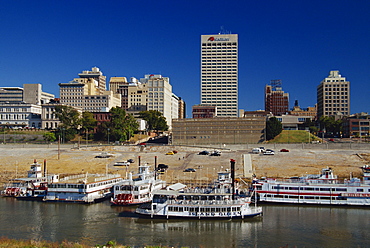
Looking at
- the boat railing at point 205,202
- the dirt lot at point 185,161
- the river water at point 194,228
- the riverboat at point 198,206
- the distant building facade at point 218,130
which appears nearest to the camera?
the river water at point 194,228

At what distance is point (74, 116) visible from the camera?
16838 cm

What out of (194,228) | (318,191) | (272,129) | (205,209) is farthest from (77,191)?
(272,129)

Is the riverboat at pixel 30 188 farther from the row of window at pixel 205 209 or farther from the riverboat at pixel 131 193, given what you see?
the row of window at pixel 205 209

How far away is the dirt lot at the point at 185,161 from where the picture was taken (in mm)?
89312

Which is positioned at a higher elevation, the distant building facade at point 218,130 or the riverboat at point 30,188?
the distant building facade at point 218,130

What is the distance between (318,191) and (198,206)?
24303 millimetres

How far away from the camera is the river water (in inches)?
1843

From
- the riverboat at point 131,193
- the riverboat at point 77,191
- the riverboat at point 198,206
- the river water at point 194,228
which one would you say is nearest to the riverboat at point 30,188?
the riverboat at point 77,191

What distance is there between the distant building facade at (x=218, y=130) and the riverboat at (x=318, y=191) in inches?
3347

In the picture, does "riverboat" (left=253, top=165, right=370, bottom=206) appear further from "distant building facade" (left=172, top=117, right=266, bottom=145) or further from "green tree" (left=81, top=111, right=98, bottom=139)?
"green tree" (left=81, top=111, right=98, bottom=139)

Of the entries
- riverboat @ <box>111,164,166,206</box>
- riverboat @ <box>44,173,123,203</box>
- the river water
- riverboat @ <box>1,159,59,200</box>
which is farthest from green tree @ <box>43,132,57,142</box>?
riverboat @ <box>111,164,166,206</box>

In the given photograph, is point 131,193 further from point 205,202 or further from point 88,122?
point 88,122

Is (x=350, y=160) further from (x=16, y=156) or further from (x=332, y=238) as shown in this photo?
(x=16, y=156)

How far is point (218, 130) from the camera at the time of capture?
515 feet
